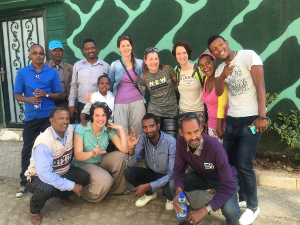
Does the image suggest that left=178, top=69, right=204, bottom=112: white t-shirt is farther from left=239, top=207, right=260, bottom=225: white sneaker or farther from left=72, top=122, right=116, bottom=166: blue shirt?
left=239, top=207, right=260, bottom=225: white sneaker

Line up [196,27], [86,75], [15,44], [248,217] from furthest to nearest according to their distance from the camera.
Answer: [15,44]
[196,27]
[86,75]
[248,217]

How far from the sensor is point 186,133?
245 cm

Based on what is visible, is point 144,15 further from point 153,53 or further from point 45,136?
point 45,136

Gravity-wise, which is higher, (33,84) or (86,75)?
(86,75)

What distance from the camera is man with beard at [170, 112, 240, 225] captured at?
2402mm

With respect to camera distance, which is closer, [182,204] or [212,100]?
[182,204]

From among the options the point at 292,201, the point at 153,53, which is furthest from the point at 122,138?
the point at 292,201

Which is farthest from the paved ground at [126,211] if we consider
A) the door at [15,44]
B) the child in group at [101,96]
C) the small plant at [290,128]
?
the door at [15,44]

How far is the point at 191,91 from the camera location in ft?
11.1

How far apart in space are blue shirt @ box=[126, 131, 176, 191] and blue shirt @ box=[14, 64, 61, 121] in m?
Result: 1.53

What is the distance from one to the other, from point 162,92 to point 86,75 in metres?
1.28

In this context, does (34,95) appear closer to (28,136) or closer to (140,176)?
(28,136)

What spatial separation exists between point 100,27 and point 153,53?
212 centimetres

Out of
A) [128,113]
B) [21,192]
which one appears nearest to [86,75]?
[128,113]
